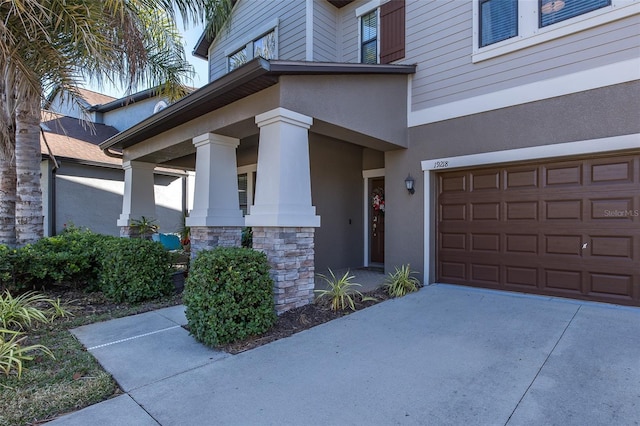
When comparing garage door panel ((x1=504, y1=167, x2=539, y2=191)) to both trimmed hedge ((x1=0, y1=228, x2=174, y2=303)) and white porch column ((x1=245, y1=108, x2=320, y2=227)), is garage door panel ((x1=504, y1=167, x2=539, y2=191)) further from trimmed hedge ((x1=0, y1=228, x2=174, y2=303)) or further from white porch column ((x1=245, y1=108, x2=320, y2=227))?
trimmed hedge ((x1=0, y1=228, x2=174, y2=303))

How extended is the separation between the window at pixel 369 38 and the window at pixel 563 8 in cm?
329

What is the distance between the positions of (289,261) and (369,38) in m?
5.94

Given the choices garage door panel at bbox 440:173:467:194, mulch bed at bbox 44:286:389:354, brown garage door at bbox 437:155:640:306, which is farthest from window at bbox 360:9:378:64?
mulch bed at bbox 44:286:389:354

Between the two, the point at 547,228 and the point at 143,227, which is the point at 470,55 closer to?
the point at 547,228

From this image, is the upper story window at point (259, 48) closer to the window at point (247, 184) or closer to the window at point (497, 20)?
the window at point (247, 184)

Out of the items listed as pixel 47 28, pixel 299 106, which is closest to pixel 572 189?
pixel 299 106

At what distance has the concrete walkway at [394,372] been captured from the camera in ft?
8.66

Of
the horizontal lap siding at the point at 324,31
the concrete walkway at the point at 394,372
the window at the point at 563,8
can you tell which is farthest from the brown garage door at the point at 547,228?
the horizontal lap siding at the point at 324,31

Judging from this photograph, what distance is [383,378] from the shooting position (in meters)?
3.17

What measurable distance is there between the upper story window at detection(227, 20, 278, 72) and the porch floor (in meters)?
5.79

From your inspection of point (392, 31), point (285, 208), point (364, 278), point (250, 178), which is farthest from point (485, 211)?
point (250, 178)

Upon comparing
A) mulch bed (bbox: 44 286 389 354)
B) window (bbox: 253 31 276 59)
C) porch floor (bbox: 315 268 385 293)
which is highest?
window (bbox: 253 31 276 59)

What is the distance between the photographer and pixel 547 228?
5.66 m

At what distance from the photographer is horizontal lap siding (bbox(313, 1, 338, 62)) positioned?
27.6ft
